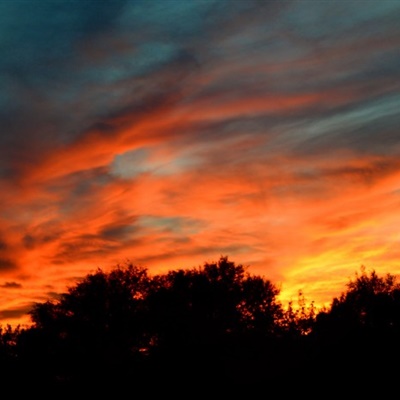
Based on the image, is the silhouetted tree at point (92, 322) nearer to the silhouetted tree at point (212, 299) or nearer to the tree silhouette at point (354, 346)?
the silhouetted tree at point (212, 299)

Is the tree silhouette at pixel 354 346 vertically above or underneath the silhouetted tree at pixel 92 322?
underneath

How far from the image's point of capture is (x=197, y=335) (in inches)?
1677

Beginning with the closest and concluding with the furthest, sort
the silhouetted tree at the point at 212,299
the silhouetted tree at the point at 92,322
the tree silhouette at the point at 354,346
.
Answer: the tree silhouette at the point at 354,346, the silhouetted tree at the point at 92,322, the silhouetted tree at the point at 212,299

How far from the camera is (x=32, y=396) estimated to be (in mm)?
37688

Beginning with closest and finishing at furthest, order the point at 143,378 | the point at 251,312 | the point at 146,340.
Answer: the point at 143,378 < the point at 146,340 < the point at 251,312

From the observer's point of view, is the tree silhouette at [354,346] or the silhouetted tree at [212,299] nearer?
the tree silhouette at [354,346]

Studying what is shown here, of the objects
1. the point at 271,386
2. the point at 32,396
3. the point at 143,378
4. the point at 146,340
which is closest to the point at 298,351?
the point at 271,386

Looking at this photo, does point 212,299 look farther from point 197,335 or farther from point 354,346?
point 354,346

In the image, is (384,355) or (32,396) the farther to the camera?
(32,396)

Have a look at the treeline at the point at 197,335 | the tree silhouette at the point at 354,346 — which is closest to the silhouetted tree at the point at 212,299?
the treeline at the point at 197,335

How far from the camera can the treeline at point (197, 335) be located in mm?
28203

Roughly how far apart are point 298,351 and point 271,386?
209cm

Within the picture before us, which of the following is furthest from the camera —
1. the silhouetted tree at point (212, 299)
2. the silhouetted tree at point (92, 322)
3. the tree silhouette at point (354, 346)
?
the silhouetted tree at point (212, 299)

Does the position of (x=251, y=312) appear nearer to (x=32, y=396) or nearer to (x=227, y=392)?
(x=32, y=396)
